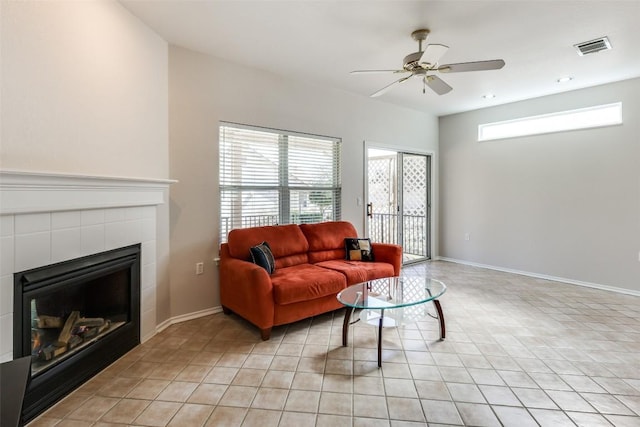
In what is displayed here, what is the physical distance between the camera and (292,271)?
316 centimetres

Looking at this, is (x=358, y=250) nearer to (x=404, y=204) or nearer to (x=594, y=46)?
(x=404, y=204)

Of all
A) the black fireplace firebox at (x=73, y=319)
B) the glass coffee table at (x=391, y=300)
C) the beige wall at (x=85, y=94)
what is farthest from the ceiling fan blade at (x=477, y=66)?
the black fireplace firebox at (x=73, y=319)

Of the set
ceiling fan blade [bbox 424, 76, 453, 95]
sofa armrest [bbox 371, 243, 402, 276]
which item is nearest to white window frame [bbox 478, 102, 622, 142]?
ceiling fan blade [bbox 424, 76, 453, 95]

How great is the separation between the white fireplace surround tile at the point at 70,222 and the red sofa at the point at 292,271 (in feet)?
2.42

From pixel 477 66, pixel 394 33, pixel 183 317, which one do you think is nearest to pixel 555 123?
pixel 477 66

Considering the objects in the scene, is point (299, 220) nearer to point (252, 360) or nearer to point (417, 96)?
point (252, 360)

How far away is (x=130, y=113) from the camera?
2516mm

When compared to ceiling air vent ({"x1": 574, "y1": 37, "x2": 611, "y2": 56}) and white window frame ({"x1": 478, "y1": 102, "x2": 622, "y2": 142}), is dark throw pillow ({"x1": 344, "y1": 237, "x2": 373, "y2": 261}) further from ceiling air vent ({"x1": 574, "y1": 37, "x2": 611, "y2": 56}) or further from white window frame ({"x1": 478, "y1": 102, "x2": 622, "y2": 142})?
white window frame ({"x1": 478, "y1": 102, "x2": 622, "y2": 142})

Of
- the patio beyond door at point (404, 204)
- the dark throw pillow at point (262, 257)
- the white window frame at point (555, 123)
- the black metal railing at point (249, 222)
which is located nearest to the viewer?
the dark throw pillow at point (262, 257)

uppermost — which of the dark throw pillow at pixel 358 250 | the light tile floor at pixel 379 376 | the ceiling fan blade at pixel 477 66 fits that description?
the ceiling fan blade at pixel 477 66

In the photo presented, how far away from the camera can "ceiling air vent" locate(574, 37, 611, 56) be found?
9.40ft

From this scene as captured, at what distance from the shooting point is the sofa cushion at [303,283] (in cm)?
267

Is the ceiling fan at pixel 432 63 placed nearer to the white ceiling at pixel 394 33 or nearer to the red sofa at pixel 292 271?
the white ceiling at pixel 394 33

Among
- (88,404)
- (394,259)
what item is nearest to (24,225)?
(88,404)
